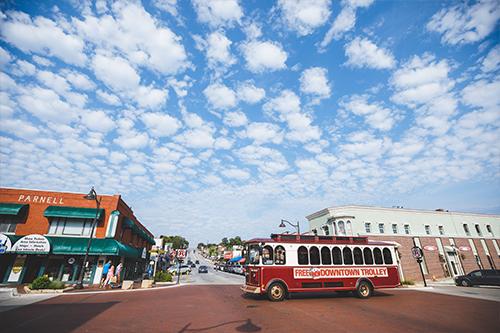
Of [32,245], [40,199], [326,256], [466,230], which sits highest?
[40,199]

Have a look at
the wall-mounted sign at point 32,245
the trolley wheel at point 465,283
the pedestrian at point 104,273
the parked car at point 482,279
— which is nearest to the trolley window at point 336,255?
the pedestrian at point 104,273

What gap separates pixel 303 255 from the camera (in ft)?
42.2

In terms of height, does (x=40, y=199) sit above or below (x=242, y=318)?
above

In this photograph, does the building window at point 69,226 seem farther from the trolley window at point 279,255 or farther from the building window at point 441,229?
the building window at point 441,229

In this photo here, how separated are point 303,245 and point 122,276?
18.8m

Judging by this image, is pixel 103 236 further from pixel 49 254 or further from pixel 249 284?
pixel 249 284

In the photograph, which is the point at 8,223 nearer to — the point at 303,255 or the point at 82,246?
the point at 82,246

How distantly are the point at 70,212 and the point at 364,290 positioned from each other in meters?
21.5

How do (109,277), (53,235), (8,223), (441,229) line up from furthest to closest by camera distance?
1. (441,229)
2. (53,235)
3. (8,223)
4. (109,277)

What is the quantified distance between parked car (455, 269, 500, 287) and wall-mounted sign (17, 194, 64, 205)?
35716 millimetres

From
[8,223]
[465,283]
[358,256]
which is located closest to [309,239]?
[358,256]

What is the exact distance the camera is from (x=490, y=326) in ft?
25.0

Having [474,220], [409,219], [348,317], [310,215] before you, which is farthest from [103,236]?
[474,220]

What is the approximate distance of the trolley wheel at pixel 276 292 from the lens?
39.1 ft
